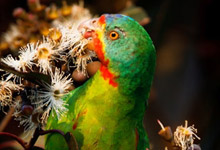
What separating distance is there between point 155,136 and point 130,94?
3.06 ft

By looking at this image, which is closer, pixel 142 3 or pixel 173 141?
→ pixel 173 141

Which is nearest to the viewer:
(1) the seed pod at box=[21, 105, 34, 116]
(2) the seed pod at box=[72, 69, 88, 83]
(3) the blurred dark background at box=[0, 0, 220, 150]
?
(1) the seed pod at box=[21, 105, 34, 116]

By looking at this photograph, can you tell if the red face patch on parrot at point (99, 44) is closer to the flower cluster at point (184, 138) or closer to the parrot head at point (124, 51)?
the parrot head at point (124, 51)

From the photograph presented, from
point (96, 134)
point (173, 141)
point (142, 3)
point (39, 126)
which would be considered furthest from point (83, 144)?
point (142, 3)

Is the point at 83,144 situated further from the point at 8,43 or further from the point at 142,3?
Answer: the point at 142,3

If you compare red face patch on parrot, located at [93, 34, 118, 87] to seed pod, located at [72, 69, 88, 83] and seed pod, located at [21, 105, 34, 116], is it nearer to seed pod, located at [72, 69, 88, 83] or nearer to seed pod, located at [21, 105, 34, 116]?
Result: seed pod, located at [72, 69, 88, 83]

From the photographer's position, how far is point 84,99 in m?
1.36

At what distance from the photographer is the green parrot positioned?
1.27m

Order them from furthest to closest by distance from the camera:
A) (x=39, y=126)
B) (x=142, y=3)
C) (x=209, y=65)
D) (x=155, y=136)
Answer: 1. (x=209, y=65)
2. (x=142, y=3)
3. (x=155, y=136)
4. (x=39, y=126)

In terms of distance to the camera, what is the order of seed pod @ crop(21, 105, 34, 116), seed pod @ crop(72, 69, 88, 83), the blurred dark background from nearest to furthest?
seed pod @ crop(21, 105, 34, 116)
seed pod @ crop(72, 69, 88, 83)
the blurred dark background

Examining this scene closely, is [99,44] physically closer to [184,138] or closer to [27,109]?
[27,109]

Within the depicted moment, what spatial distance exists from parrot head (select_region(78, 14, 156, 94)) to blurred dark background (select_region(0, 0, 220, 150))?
96 centimetres

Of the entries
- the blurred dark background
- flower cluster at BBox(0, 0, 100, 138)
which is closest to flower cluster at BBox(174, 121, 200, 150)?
flower cluster at BBox(0, 0, 100, 138)

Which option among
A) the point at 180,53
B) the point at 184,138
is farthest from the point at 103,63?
the point at 180,53
